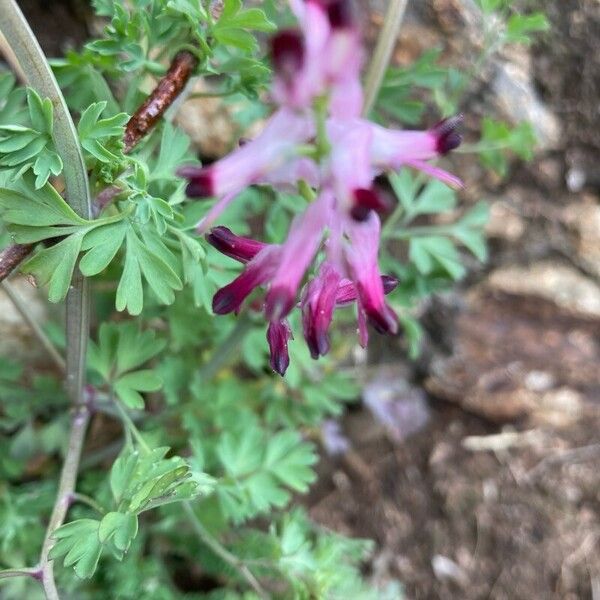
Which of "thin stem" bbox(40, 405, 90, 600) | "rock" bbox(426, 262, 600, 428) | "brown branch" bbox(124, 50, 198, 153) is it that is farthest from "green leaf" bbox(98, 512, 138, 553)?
"rock" bbox(426, 262, 600, 428)

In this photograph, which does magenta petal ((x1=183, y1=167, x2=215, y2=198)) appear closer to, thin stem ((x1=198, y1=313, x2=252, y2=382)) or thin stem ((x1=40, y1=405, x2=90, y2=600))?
thin stem ((x1=40, y1=405, x2=90, y2=600))

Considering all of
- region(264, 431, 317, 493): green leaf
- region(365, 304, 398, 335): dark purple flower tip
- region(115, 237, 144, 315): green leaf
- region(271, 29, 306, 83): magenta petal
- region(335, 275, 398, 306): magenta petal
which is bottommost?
region(264, 431, 317, 493): green leaf

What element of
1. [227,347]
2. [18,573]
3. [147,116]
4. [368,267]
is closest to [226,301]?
[368,267]

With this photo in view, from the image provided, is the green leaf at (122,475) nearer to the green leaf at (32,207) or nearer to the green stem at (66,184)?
the green stem at (66,184)

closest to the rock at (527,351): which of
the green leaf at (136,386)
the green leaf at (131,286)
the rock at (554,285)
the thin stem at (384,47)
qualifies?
the rock at (554,285)

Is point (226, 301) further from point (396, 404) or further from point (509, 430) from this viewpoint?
point (509, 430)

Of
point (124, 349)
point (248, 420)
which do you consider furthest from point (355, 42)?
point (248, 420)
